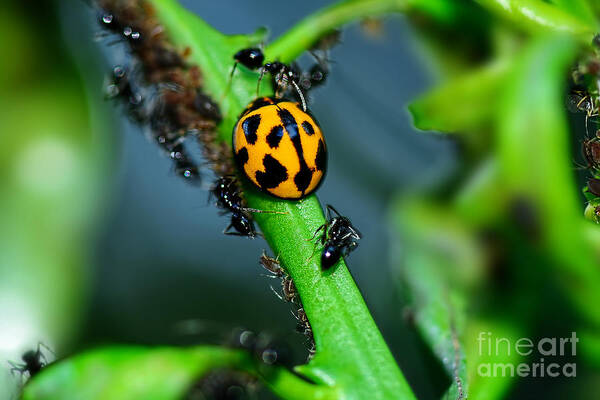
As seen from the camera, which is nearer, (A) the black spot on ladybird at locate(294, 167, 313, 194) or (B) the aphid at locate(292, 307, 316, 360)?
(B) the aphid at locate(292, 307, 316, 360)

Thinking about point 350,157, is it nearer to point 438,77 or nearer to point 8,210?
point 438,77

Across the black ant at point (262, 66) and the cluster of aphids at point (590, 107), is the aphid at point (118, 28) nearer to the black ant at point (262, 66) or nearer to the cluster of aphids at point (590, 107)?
the black ant at point (262, 66)

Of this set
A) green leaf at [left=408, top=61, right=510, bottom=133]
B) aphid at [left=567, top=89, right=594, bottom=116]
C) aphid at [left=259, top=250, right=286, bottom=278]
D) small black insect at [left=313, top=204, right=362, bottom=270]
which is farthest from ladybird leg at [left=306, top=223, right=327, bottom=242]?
aphid at [left=567, top=89, right=594, bottom=116]

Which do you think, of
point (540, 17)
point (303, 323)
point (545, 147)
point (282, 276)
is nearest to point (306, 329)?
point (303, 323)

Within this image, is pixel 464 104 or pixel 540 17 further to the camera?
pixel 464 104

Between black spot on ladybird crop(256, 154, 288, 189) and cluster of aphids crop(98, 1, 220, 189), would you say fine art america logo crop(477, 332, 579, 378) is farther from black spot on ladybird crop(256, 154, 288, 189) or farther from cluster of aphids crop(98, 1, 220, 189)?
cluster of aphids crop(98, 1, 220, 189)

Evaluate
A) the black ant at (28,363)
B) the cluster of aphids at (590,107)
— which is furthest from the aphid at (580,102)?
the black ant at (28,363)

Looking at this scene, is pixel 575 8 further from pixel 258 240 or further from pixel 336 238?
pixel 258 240
